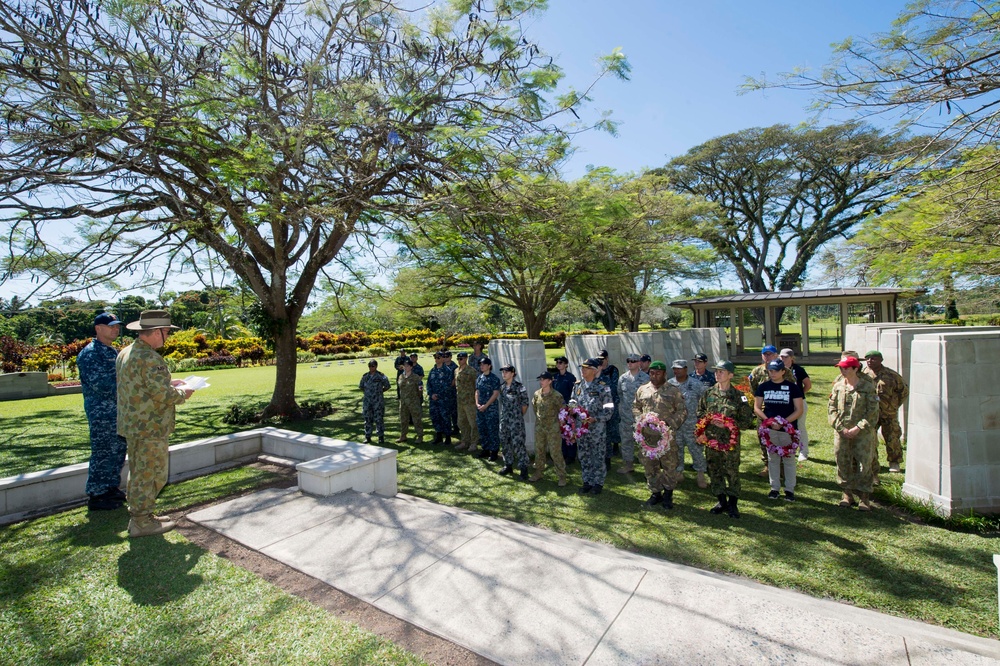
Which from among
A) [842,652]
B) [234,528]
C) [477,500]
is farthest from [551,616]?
[234,528]

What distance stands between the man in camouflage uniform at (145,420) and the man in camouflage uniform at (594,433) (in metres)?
4.45

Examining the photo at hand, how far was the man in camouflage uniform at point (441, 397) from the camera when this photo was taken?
893cm

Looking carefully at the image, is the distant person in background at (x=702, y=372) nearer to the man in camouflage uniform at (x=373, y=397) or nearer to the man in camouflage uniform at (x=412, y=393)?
the man in camouflage uniform at (x=412, y=393)

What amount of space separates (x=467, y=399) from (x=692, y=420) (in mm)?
3614

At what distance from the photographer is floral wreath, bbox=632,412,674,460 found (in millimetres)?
5562

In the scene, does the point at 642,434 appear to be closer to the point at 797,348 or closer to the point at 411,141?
the point at 411,141

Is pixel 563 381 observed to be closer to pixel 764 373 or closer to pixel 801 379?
pixel 764 373

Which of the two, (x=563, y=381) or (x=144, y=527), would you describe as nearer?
(x=144, y=527)

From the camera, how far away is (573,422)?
20.5 ft

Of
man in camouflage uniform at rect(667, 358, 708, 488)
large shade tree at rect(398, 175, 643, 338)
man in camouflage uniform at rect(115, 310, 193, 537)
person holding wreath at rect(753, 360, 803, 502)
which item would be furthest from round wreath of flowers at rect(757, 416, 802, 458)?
man in camouflage uniform at rect(115, 310, 193, 537)

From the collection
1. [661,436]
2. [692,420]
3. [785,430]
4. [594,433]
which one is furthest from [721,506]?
[692,420]

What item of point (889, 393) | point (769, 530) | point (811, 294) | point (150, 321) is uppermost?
point (811, 294)

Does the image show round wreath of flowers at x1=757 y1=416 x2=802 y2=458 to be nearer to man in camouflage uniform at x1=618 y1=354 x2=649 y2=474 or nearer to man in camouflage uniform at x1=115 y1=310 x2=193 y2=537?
man in camouflage uniform at x1=618 y1=354 x2=649 y2=474

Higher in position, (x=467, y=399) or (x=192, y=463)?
(x=467, y=399)
